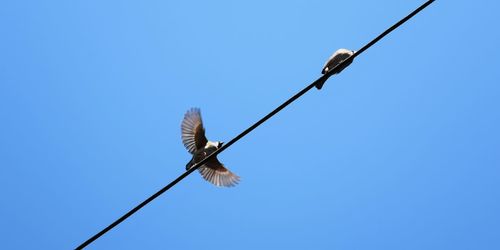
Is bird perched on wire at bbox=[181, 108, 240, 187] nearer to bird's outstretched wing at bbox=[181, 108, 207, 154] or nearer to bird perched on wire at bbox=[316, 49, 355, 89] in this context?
bird's outstretched wing at bbox=[181, 108, 207, 154]

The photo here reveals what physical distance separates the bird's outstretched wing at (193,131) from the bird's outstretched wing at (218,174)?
368 millimetres

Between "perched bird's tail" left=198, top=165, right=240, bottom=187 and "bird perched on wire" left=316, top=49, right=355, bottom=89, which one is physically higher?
"perched bird's tail" left=198, top=165, right=240, bottom=187

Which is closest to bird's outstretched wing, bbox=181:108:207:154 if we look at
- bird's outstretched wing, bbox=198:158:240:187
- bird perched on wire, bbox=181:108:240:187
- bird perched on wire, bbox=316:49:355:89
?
bird perched on wire, bbox=181:108:240:187

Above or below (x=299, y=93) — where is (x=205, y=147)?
above

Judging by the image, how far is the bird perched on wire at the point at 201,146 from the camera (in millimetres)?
8672

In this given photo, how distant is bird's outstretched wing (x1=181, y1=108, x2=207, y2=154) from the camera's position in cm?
866

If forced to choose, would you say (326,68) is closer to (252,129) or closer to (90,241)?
(252,129)

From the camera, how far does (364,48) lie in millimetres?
3688

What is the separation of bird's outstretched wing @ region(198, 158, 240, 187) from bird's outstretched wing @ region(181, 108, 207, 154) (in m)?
0.37

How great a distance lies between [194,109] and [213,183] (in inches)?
52.1

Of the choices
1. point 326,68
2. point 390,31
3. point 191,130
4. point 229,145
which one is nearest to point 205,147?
point 191,130

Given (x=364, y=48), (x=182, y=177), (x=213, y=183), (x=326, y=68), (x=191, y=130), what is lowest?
(x=182, y=177)

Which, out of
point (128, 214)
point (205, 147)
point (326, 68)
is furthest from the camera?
point (205, 147)

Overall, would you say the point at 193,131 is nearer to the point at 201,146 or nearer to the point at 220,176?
the point at 201,146
